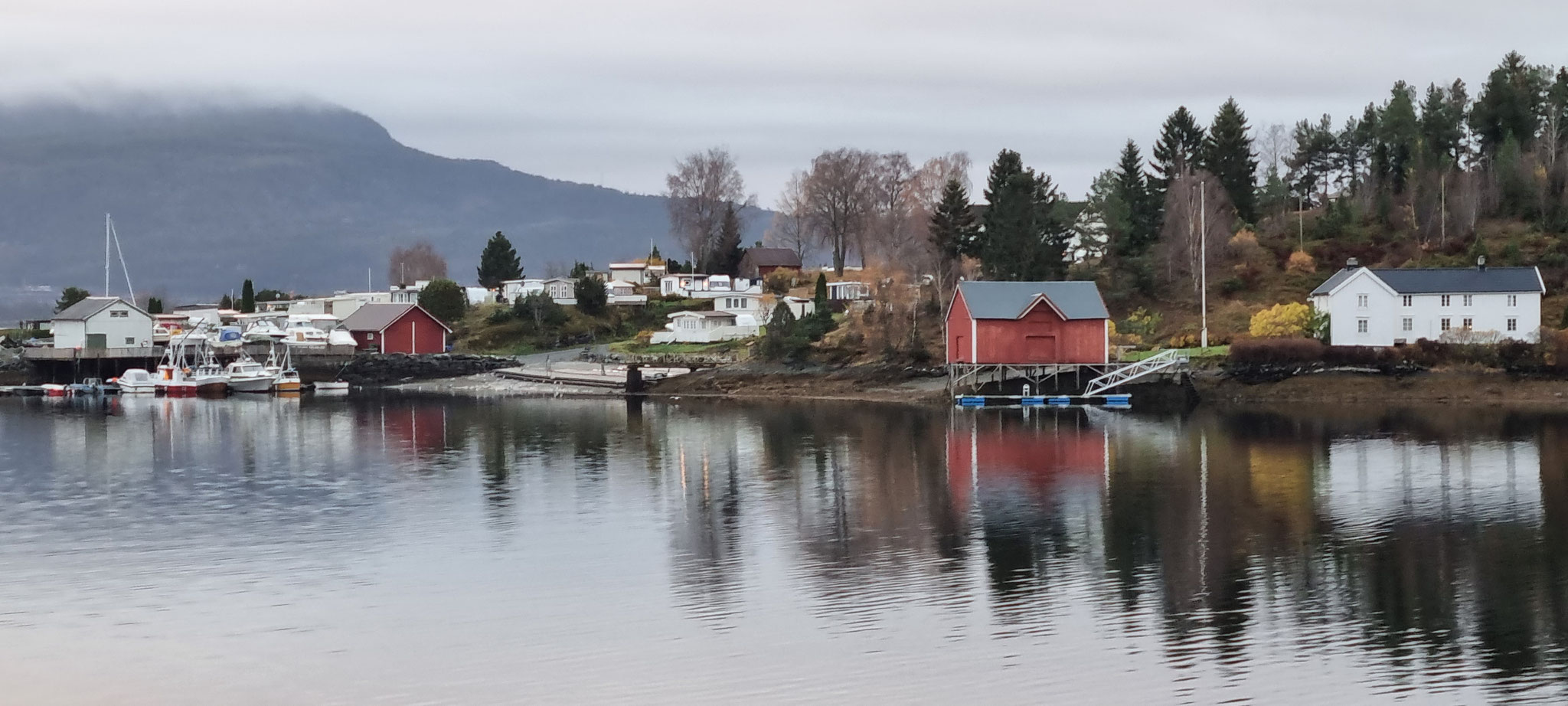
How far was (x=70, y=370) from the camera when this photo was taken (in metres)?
78.8

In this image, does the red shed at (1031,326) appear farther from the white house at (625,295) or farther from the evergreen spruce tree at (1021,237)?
the white house at (625,295)

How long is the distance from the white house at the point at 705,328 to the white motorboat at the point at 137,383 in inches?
968

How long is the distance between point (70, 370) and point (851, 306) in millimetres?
39142

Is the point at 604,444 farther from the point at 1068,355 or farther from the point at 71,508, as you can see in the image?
the point at 1068,355

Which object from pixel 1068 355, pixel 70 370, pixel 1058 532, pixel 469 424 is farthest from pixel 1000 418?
pixel 70 370

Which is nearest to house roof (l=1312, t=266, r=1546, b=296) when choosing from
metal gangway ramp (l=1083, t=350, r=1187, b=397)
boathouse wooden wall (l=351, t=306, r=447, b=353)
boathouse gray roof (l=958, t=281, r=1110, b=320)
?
metal gangway ramp (l=1083, t=350, r=1187, b=397)

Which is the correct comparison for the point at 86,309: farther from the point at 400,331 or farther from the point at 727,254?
the point at 727,254

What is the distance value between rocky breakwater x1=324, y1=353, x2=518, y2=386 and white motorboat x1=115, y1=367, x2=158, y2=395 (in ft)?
24.7

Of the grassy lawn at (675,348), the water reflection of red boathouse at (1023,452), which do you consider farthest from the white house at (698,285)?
the water reflection of red boathouse at (1023,452)

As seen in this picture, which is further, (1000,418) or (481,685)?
A: (1000,418)

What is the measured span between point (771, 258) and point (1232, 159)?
36.8 meters

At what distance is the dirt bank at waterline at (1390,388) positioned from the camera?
52375 millimetres

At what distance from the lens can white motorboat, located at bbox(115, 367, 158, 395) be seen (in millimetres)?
74312

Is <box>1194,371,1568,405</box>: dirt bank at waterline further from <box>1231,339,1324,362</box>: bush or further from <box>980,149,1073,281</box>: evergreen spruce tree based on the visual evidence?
<box>980,149,1073,281</box>: evergreen spruce tree
